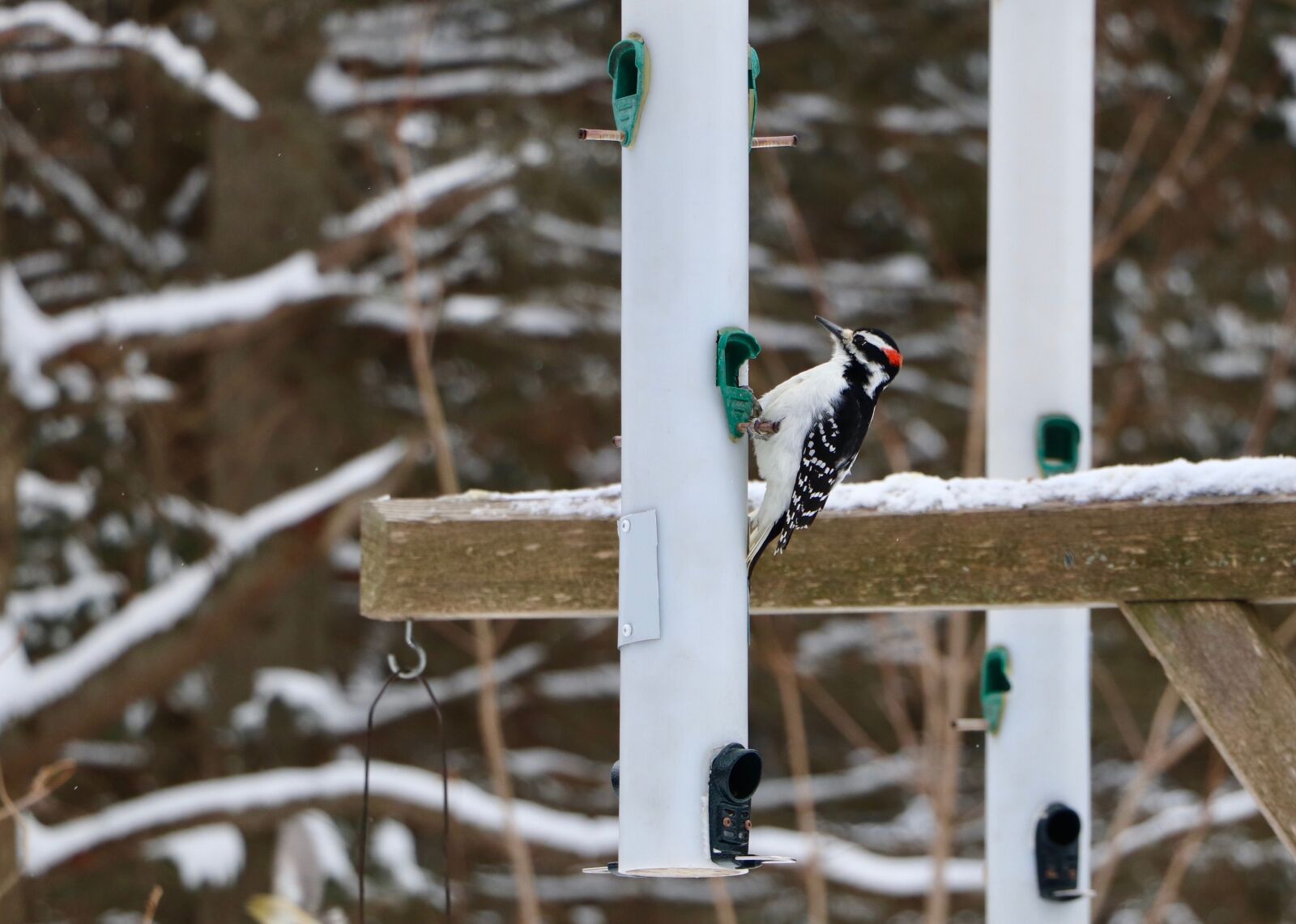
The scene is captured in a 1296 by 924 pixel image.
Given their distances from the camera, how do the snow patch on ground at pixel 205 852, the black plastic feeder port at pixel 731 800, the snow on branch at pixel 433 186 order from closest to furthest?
1. the black plastic feeder port at pixel 731 800
2. the snow patch on ground at pixel 205 852
3. the snow on branch at pixel 433 186

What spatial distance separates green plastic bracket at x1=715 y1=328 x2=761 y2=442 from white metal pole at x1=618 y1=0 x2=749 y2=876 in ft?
0.04

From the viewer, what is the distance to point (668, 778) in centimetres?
265

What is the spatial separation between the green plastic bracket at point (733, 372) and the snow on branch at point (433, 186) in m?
4.11

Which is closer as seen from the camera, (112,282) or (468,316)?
(112,282)

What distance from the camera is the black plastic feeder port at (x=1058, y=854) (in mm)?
3928

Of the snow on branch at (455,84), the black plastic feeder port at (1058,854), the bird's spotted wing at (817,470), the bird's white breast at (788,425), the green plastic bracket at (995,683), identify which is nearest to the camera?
the bird's spotted wing at (817,470)

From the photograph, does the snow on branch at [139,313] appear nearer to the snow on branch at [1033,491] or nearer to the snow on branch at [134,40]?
the snow on branch at [134,40]

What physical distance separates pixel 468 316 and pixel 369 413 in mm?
1064

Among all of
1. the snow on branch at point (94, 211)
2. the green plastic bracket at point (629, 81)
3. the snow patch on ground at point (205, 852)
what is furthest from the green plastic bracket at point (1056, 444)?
the snow on branch at point (94, 211)

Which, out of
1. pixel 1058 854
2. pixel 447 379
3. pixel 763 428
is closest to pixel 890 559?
pixel 763 428

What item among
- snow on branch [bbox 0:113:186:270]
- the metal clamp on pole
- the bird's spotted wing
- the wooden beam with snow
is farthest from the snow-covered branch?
the metal clamp on pole

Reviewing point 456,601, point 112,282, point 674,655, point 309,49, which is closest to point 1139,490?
point 674,655

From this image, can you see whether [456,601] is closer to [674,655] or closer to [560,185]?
[674,655]

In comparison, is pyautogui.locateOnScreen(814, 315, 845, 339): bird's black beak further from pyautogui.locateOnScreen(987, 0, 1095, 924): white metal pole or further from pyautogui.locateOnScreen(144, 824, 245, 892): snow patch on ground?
pyautogui.locateOnScreen(144, 824, 245, 892): snow patch on ground
